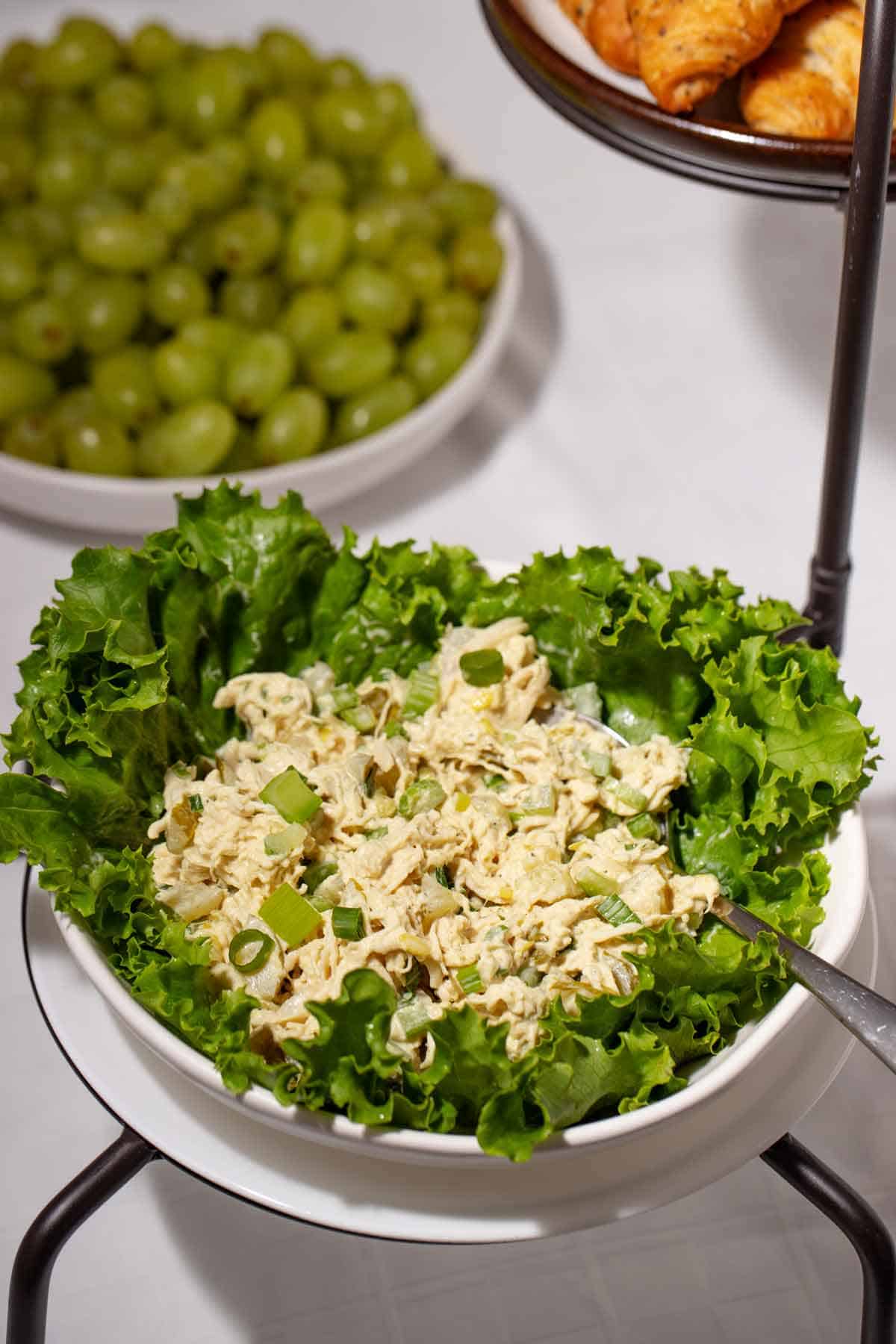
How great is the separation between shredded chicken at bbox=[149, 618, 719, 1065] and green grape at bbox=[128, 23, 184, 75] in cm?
115

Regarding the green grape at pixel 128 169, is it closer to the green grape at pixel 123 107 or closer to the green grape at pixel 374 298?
the green grape at pixel 123 107

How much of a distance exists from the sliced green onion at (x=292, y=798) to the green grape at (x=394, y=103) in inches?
47.4

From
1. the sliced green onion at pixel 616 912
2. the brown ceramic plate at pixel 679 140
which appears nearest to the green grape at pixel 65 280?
the brown ceramic plate at pixel 679 140

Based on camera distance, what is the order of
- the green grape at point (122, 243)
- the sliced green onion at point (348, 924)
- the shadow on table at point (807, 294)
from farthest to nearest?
1. the shadow on table at point (807, 294)
2. the green grape at point (122, 243)
3. the sliced green onion at point (348, 924)

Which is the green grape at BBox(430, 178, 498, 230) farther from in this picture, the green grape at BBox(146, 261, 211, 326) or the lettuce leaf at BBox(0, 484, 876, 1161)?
the lettuce leaf at BBox(0, 484, 876, 1161)

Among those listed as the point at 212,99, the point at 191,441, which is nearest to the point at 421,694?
the point at 191,441

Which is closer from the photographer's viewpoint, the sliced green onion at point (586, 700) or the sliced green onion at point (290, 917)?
the sliced green onion at point (290, 917)

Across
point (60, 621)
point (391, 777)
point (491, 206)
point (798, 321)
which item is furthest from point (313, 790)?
point (798, 321)

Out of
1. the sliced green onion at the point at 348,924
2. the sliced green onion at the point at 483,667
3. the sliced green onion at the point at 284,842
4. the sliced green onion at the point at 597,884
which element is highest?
the sliced green onion at the point at 483,667

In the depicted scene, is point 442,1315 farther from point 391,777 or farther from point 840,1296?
point 391,777

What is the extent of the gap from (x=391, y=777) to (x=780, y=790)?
0.90 ft

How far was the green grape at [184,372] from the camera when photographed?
1713 millimetres

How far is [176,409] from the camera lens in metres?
1.75

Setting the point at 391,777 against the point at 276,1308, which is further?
the point at 276,1308
